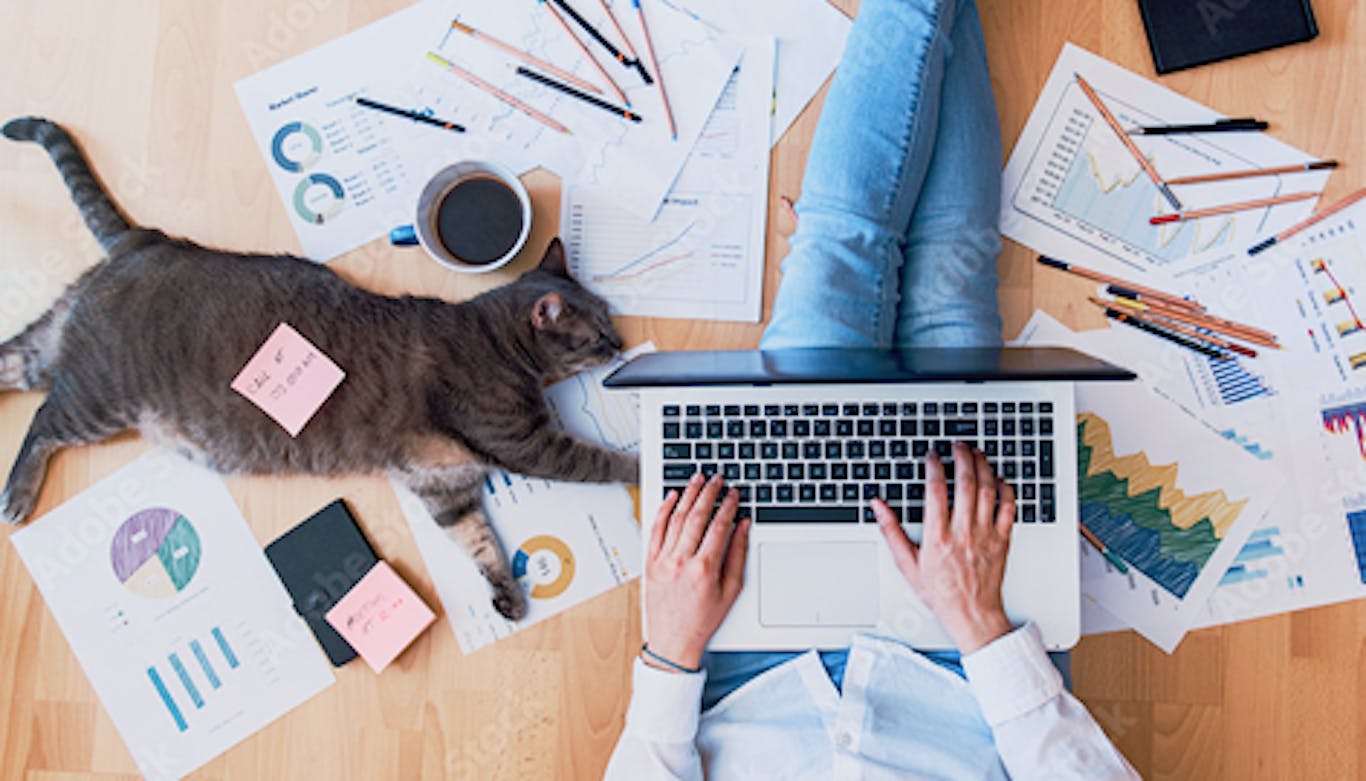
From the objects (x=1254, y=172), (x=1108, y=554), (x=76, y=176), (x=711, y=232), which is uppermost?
(x=76, y=176)

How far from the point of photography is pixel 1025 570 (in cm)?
79

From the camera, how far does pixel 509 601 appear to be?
983 millimetres

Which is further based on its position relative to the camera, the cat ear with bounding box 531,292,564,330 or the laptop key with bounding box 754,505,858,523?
the cat ear with bounding box 531,292,564,330

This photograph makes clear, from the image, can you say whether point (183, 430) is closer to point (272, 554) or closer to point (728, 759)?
point (272, 554)

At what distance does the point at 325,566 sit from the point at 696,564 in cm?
49

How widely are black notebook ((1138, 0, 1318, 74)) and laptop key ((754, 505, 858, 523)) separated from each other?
26.5 inches

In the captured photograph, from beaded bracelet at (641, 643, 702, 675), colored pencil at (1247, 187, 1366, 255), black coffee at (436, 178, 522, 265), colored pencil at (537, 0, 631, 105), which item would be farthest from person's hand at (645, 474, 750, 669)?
colored pencil at (1247, 187, 1366, 255)

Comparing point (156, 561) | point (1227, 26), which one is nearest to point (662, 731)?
point (156, 561)

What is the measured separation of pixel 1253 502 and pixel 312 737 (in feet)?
3.72

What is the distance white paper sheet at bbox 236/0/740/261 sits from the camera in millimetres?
1016

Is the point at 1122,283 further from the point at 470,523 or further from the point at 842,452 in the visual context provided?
the point at 470,523

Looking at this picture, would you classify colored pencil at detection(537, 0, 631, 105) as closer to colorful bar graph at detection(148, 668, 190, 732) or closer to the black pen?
the black pen

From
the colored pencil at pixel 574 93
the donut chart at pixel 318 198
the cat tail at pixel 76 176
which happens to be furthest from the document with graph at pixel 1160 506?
the cat tail at pixel 76 176

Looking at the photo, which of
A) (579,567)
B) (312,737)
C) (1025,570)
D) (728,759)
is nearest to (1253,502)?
(1025,570)
